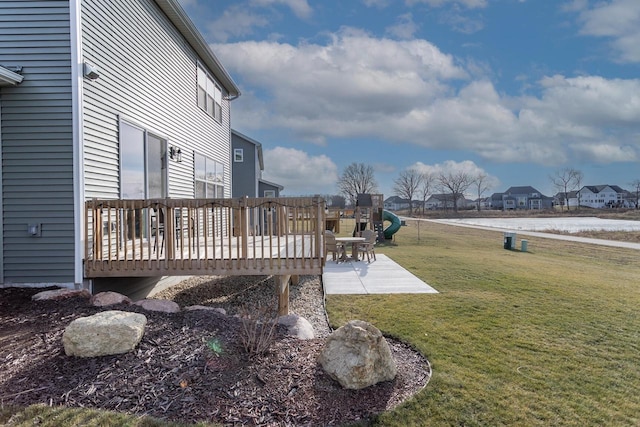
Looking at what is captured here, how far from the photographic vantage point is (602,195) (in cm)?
8531

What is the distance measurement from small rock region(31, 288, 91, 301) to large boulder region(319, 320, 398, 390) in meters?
3.47

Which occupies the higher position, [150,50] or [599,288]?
[150,50]

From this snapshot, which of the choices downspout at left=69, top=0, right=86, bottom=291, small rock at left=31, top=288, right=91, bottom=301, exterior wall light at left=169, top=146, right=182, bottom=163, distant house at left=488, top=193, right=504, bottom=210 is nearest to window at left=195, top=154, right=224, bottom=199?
exterior wall light at left=169, top=146, right=182, bottom=163

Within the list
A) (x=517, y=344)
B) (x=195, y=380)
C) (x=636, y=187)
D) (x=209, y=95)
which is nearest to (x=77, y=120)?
(x=195, y=380)

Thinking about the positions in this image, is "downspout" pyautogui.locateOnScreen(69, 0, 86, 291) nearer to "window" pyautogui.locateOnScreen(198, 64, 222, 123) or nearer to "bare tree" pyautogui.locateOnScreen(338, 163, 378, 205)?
"window" pyautogui.locateOnScreen(198, 64, 222, 123)

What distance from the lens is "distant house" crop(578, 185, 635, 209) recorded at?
273ft

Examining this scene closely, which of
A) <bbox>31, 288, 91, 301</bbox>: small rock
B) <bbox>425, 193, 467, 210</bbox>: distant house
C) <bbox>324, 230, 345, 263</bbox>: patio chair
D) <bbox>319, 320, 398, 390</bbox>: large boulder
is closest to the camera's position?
<bbox>319, 320, 398, 390</bbox>: large boulder

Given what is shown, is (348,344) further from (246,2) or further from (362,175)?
(362,175)

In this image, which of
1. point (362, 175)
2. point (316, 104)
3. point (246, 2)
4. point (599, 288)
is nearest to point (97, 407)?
point (599, 288)

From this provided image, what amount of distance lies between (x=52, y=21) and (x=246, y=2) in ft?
21.5

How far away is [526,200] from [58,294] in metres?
100

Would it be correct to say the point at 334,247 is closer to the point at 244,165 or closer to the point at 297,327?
the point at 297,327

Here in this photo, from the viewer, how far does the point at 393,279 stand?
812 cm

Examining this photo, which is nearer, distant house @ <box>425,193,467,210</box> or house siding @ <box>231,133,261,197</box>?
house siding @ <box>231,133,261,197</box>
